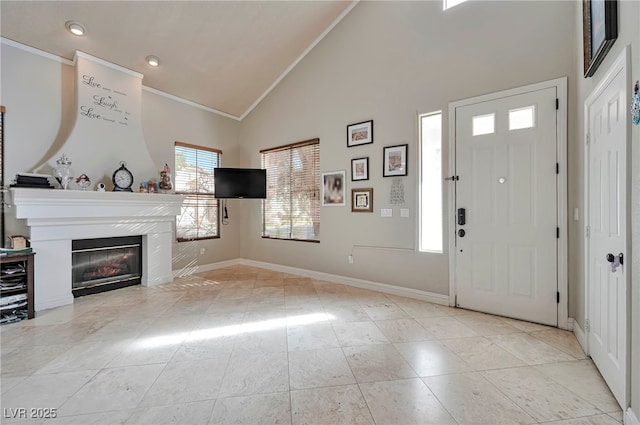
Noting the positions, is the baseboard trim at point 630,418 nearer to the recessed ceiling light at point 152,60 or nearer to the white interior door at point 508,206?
the white interior door at point 508,206

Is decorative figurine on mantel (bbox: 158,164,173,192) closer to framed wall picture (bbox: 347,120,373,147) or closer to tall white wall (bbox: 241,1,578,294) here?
tall white wall (bbox: 241,1,578,294)

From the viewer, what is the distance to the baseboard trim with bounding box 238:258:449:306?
3654 mm

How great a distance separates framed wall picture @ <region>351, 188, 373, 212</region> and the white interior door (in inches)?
48.7

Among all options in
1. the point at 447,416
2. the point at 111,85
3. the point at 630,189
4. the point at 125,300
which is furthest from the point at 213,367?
the point at 111,85

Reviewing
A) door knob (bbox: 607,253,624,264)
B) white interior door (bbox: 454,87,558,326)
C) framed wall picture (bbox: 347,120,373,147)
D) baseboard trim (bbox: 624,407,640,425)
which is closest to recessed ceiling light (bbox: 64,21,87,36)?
framed wall picture (bbox: 347,120,373,147)

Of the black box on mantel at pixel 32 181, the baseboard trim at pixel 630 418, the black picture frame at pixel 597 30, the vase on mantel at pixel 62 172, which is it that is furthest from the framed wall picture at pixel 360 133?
the black box on mantel at pixel 32 181

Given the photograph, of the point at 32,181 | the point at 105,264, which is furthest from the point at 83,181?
the point at 105,264

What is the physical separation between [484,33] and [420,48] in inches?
29.5

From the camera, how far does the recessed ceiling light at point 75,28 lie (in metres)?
3.43

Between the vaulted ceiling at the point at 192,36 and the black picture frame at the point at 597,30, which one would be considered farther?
the vaulted ceiling at the point at 192,36

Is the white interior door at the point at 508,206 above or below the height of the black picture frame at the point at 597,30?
below

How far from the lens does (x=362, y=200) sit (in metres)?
4.36

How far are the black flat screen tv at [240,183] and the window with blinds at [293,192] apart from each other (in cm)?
30

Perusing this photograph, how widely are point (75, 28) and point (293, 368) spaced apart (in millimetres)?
4705
